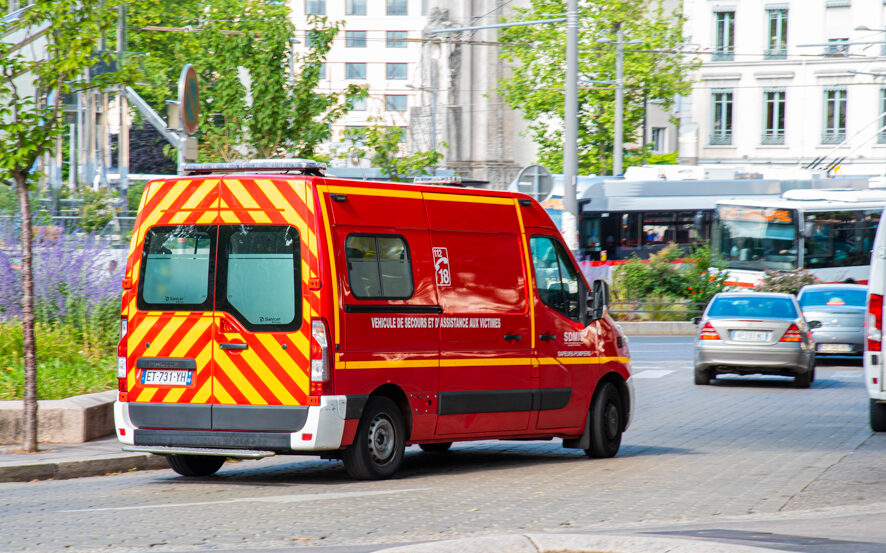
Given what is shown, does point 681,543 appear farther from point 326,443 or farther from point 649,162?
point 649,162

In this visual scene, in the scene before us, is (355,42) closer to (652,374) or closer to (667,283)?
(667,283)

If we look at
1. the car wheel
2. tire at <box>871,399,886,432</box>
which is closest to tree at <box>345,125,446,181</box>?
the car wheel

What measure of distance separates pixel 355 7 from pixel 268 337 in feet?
313

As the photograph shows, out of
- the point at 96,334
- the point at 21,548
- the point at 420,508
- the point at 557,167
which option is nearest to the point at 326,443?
the point at 420,508

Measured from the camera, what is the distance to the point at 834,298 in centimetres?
2600

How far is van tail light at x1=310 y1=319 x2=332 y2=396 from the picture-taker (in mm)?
9219

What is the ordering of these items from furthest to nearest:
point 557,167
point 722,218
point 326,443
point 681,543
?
point 557,167, point 722,218, point 326,443, point 681,543

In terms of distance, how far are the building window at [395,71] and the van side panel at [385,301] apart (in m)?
94.0

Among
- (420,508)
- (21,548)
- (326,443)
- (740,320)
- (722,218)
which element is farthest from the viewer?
(722,218)

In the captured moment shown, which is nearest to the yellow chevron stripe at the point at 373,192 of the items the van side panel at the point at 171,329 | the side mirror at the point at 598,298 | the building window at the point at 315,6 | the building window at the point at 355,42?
the van side panel at the point at 171,329

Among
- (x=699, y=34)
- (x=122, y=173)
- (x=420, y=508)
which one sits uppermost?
(x=699, y=34)

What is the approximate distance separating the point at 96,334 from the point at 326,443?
628 centimetres

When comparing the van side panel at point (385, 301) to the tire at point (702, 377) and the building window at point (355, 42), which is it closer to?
the tire at point (702, 377)

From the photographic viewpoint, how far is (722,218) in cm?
3866
